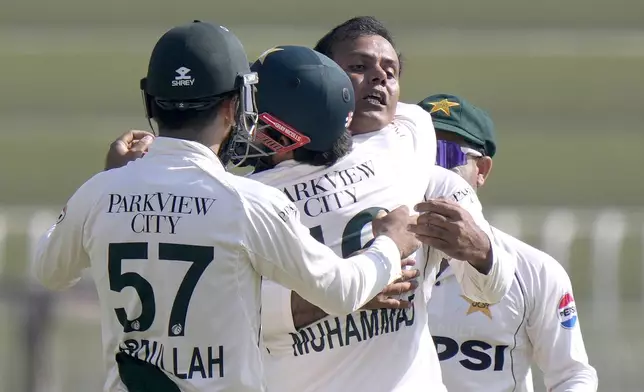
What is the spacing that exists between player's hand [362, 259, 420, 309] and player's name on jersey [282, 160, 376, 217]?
244mm

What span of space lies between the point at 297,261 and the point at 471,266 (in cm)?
67

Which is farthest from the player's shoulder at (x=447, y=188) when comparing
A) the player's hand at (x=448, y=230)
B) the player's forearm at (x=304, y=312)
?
the player's forearm at (x=304, y=312)

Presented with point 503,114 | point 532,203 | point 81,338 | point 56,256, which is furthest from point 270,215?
point 503,114

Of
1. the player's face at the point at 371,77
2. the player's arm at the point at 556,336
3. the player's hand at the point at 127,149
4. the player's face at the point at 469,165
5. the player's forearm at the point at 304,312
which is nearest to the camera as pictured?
the player's forearm at the point at 304,312

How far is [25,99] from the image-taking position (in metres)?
14.0

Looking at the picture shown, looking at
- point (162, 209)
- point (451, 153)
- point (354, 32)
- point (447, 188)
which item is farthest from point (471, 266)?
point (451, 153)

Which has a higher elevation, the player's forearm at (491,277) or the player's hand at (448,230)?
the player's hand at (448,230)

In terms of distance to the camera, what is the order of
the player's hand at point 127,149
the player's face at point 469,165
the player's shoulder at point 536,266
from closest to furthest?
the player's hand at point 127,149 → the player's shoulder at point 536,266 → the player's face at point 469,165

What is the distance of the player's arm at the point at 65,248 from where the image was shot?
301 centimetres

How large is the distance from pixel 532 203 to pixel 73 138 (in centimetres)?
499

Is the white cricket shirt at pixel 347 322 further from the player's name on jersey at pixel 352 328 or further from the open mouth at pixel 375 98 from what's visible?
the open mouth at pixel 375 98

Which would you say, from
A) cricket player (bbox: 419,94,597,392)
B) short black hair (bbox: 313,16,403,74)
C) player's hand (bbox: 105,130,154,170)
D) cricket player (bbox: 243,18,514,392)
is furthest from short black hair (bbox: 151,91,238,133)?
cricket player (bbox: 419,94,597,392)

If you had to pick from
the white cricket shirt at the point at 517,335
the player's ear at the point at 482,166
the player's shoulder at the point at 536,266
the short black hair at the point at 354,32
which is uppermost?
the short black hair at the point at 354,32

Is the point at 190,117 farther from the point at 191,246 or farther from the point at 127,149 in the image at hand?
the point at 127,149
